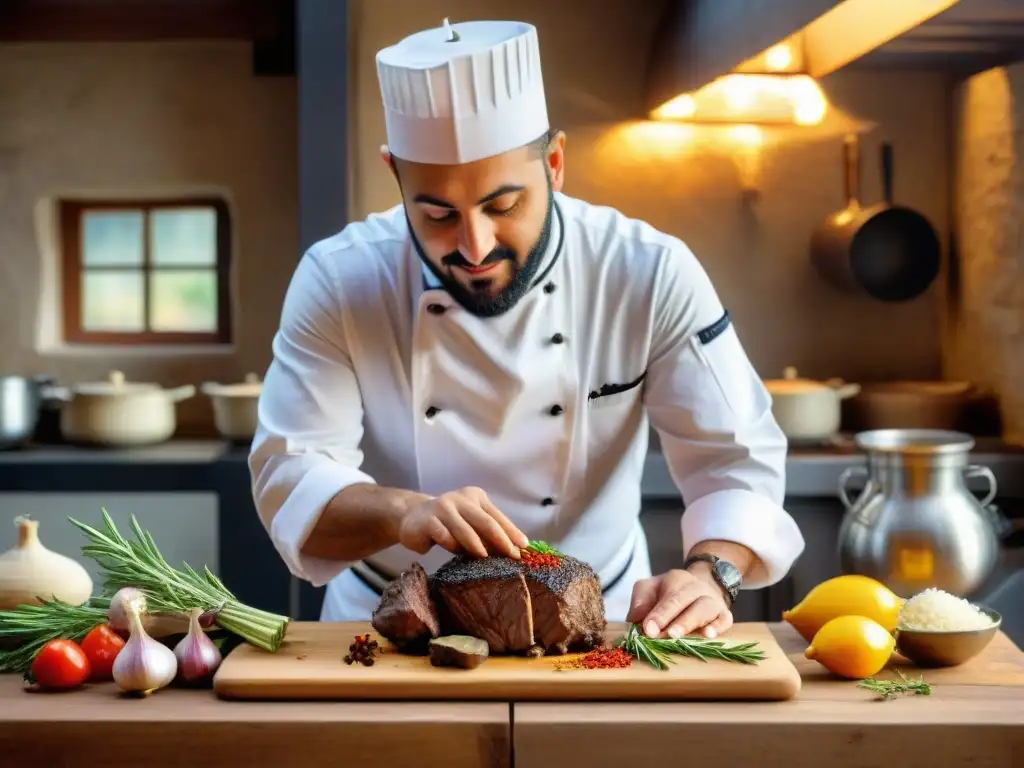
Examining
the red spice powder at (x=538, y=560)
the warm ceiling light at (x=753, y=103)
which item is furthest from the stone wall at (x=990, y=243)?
the red spice powder at (x=538, y=560)

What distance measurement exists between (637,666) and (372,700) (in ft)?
Result: 1.10

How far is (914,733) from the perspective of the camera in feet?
4.67

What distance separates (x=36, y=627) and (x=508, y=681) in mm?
674

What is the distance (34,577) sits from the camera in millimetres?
1830

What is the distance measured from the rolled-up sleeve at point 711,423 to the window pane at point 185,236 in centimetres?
278

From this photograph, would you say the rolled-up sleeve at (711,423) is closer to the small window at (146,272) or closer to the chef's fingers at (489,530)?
the chef's fingers at (489,530)

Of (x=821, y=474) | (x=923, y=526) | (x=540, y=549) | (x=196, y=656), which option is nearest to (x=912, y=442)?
(x=923, y=526)

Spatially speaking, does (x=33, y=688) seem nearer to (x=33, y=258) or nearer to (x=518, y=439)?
(x=518, y=439)

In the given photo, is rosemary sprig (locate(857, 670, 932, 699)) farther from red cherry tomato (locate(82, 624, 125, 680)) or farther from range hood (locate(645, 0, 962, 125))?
range hood (locate(645, 0, 962, 125))

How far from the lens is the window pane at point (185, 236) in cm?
461

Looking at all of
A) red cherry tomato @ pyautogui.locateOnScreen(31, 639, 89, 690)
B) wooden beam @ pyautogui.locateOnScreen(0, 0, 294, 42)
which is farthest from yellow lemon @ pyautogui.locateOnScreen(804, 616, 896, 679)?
wooden beam @ pyautogui.locateOnScreen(0, 0, 294, 42)

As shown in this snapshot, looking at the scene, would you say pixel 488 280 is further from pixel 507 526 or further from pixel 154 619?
pixel 154 619

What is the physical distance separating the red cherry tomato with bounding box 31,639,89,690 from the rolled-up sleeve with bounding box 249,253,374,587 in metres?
0.44

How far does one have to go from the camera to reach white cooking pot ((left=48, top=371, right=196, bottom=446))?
13.0ft
